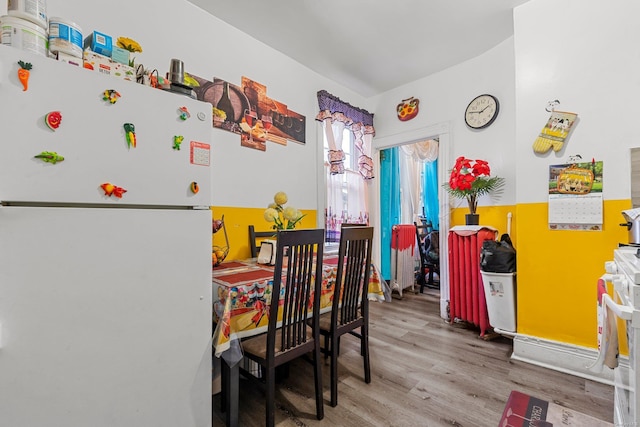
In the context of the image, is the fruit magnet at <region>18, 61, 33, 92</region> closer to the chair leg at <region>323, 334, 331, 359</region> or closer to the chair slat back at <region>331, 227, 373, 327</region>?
the chair slat back at <region>331, 227, 373, 327</region>

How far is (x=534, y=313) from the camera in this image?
7.17 ft

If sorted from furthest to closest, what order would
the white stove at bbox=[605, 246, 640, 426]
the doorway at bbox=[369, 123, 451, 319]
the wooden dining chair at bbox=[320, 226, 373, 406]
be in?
1. the doorway at bbox=[369, 123, 451, 319]
2. the wooden dining chair at bbox=[320, 226, 373, 406]
3. the white stove at bbox=[605, 246, 640, 426]

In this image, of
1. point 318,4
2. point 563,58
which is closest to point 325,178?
→ point 318,4

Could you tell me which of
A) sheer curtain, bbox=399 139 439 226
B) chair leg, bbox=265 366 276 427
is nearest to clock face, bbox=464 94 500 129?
sheer curtain, bbox=399 139 439 226

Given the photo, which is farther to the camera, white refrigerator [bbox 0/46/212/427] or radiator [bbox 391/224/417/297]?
radiator [bbox 391/224/417/297]

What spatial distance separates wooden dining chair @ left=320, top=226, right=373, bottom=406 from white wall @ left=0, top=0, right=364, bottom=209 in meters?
1.22

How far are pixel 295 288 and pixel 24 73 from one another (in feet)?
4.28

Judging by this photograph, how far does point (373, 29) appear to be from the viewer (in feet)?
8.43

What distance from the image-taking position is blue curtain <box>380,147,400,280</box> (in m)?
4.00

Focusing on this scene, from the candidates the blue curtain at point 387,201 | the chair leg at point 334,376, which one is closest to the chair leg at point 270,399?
the chair leg at point 334,376

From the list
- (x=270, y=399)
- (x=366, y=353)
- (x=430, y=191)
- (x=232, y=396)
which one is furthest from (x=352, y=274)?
(x=430, y=191)

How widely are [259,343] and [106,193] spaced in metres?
1.00

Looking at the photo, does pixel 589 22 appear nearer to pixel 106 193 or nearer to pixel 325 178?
pixel 325 178

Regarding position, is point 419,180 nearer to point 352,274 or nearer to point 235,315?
point 352,274
